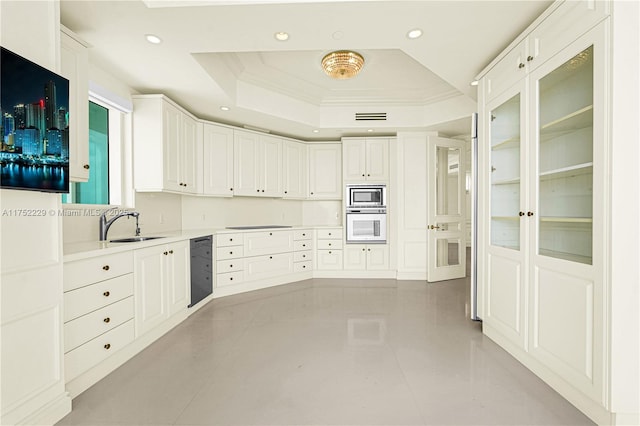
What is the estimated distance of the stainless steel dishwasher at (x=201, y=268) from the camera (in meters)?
3.37

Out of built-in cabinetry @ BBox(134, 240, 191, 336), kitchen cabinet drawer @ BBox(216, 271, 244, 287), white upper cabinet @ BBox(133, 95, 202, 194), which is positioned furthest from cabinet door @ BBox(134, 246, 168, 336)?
kitchen cabinet drawer @ BBox(216, 271, 244, 287)

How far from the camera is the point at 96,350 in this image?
6.55 ft

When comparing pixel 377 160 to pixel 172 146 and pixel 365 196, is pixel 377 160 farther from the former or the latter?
pixel 172 146

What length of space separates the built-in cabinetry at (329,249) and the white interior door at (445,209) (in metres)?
1.41

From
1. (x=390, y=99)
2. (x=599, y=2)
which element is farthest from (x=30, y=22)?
(x=390, y=99)

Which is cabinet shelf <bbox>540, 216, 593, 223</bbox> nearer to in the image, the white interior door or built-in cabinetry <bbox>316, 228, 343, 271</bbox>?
the white interior door

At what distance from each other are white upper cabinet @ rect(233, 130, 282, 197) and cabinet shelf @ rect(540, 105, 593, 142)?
3.57 m

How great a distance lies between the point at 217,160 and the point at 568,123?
378 centimetres

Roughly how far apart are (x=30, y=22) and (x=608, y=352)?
3306 mm

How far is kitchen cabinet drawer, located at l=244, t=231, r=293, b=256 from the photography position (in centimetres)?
427

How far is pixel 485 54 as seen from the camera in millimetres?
2566

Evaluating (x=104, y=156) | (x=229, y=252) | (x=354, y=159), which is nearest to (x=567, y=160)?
(x=354, y=159)

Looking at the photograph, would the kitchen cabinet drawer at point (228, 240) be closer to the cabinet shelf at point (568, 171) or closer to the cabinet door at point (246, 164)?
the cabinet door at point (246, 164)
